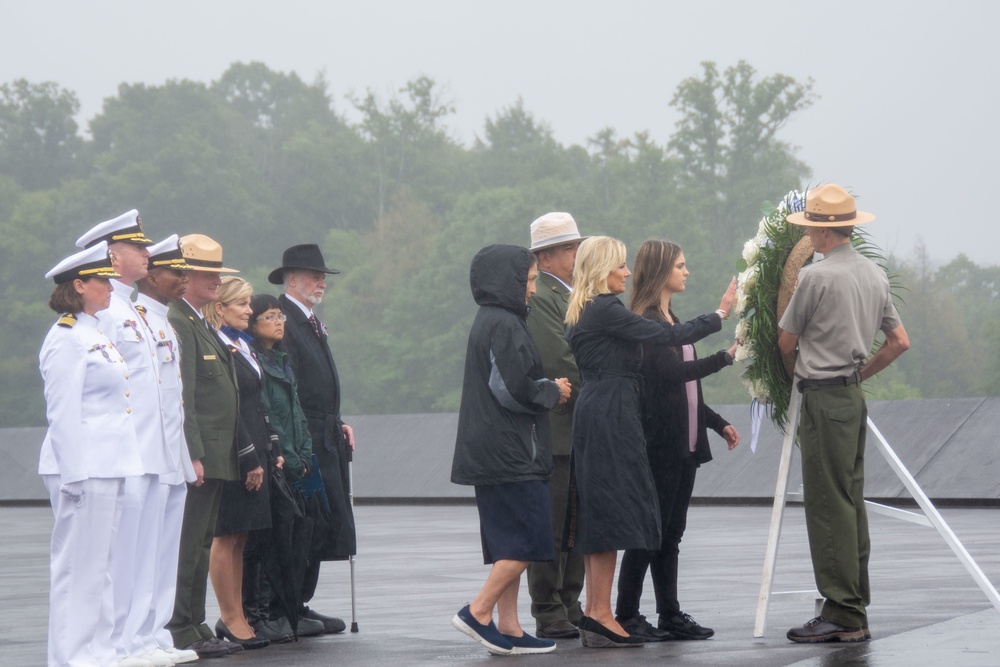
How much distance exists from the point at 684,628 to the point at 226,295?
275 centimetres

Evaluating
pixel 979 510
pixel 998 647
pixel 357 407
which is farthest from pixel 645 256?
pixel 357 407

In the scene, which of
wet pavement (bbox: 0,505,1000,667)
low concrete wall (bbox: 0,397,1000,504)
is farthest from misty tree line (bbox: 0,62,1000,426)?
wet pavement (bbox: 0,505,1000,667)

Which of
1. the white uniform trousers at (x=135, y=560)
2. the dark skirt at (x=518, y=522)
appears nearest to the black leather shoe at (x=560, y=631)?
the dark skirt at (x=518, y=522)

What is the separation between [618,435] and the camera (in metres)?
6.96

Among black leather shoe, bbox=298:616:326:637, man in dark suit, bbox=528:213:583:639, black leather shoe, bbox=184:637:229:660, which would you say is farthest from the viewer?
black leather shoe, bbox=298:616:326:637

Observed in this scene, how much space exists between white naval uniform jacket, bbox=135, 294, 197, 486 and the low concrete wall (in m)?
10.4

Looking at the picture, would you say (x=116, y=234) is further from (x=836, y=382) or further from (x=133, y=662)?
(x=836, y=382)

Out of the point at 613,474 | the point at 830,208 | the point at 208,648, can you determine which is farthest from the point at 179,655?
the point at 830,208

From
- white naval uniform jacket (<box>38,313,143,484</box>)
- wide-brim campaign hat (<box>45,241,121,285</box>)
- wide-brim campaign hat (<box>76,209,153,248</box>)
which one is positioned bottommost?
white naval uniform jacket (<box>38,313,143,484</box>)

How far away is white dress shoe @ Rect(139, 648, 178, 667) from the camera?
6.55 metres

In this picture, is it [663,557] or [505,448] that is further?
[663,557]

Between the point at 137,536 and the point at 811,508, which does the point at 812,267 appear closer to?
the point at 811,508

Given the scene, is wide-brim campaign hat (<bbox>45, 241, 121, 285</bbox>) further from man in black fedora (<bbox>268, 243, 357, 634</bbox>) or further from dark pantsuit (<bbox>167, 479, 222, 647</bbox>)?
man in black fedora (<bbox>268, 243, 357, 634</bbox>)

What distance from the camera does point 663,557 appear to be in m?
7.30
